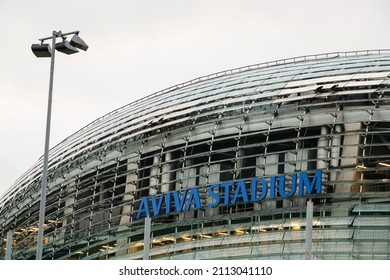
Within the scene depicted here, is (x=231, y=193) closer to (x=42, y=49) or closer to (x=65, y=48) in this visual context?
(x=65, y=48)

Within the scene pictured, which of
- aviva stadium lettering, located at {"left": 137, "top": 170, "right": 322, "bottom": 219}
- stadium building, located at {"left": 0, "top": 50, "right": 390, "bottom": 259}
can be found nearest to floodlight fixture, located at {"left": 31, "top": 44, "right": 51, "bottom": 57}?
stadium building, located at {"left": 0, "top": 50, "right": 390, "bottom": 259}

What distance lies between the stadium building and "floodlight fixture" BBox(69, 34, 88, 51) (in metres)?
18.4

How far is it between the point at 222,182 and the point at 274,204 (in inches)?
148

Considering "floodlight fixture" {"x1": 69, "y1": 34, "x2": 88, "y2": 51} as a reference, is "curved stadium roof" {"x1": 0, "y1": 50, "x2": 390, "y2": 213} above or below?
above

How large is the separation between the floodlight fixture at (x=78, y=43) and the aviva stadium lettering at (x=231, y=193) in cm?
2174

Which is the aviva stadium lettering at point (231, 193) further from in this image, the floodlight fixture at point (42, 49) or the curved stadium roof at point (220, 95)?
the floodlight fixture at point (42, 49)

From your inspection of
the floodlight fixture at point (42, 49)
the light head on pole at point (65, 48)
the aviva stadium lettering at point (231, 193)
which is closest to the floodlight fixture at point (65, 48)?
the light head on pole at point (65, 48)

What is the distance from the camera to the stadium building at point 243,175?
2443 inches

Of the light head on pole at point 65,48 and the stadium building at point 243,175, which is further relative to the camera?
the stadium building at point 243,175

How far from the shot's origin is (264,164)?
6538 cm

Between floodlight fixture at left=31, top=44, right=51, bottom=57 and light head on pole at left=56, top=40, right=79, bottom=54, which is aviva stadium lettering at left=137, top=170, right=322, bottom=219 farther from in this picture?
floodlight fixture at left=31, top=44, right=51, bottom=57

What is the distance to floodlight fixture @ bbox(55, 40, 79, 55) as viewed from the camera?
1750 inches

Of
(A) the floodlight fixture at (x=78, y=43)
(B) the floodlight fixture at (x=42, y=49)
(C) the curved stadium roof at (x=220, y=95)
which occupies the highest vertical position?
(C) the curved stadium roof at (x=220, y=95)
